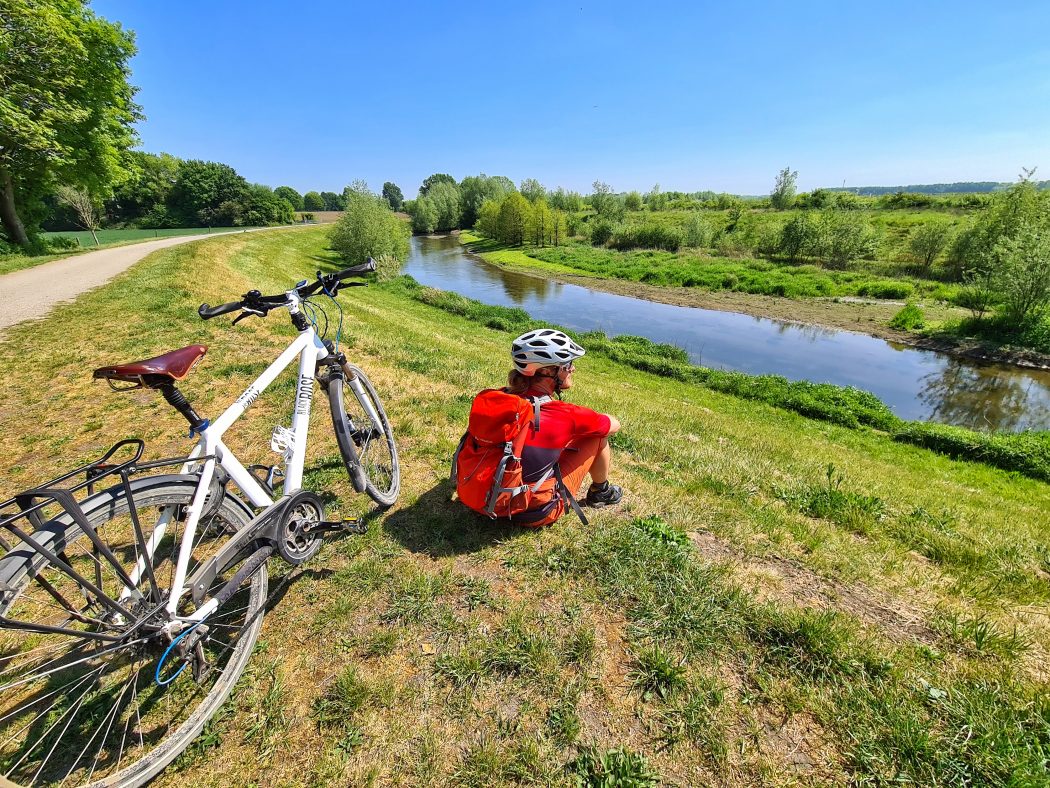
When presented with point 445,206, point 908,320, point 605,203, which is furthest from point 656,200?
point 908,320

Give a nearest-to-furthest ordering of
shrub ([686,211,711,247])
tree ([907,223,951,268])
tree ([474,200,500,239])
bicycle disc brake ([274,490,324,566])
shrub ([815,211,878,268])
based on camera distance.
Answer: bicycle disc brake ([274,490,324,566]), tree ([907,223,951,268]), shrub ([815,211,878,268]), shrub ([686,211,711,247]), tree ([474,200,500,239])

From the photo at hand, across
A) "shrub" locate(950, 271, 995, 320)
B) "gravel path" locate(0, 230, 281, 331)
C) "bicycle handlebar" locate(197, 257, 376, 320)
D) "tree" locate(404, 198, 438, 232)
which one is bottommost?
"shrub" locate(950, 271, 995, 320)

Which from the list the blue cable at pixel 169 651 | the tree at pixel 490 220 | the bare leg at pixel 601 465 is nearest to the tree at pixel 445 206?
the tree at pixel 490 220

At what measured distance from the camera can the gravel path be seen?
11.0 metres

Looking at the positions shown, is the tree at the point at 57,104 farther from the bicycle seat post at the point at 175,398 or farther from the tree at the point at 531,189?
the tree at the point at 531,189

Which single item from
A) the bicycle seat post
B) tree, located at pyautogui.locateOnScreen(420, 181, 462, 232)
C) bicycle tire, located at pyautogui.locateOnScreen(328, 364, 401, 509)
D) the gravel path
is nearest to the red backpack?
bicycle tire, located at pyautogui.locateOnScreen(328, 364, 401, 509)

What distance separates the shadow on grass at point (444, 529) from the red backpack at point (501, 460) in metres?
0.35

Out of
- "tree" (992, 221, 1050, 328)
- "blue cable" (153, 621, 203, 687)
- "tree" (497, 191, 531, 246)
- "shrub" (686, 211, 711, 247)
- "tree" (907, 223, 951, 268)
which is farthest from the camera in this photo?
"tree" (497, 191, 531, 246)

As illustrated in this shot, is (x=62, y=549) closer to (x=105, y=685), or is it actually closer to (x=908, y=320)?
(x=105, y=685)

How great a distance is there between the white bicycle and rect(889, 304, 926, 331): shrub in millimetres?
35427

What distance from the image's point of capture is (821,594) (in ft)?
10.6

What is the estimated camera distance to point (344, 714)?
234cm

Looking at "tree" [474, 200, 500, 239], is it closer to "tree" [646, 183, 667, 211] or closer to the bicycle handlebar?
"tree" [646, 183, 667, 211]

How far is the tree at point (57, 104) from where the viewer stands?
17438 mm
